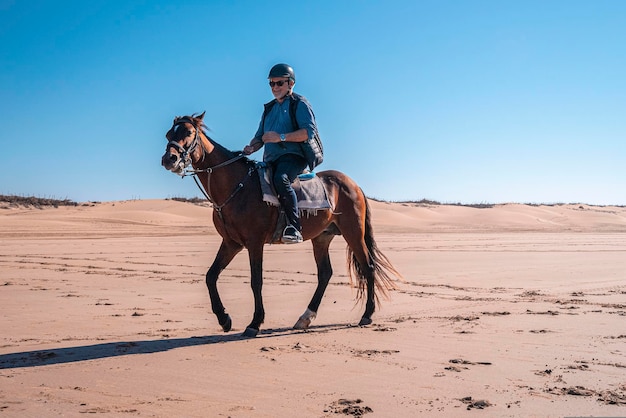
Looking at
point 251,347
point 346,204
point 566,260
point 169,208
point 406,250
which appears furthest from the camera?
point 169,208

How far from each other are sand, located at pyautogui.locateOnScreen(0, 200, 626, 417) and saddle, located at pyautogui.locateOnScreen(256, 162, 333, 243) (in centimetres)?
139

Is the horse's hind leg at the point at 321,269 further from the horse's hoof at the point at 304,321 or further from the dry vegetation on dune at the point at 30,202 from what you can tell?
the dry vegetation on dune at the point at 30,202

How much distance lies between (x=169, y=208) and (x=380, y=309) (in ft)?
121

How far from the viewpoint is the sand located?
4.41 metres

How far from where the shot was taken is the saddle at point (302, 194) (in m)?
7.45

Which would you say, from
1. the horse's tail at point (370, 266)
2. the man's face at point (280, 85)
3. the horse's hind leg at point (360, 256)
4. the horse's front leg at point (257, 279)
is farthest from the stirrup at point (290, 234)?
the man's face at point (280, 85)

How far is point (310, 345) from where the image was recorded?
648 centimetres

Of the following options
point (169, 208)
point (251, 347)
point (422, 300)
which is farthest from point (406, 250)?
point (169, 208)

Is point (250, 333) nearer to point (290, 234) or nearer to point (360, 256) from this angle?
point (290, 234)

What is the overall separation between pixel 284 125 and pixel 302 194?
2.93ft

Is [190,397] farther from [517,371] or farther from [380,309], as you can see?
[380,309]

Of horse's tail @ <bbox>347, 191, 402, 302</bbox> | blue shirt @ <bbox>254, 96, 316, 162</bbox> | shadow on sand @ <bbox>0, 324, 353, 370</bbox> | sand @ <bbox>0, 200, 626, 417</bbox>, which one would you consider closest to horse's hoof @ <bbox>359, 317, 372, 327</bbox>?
sand @ <bbox>0, 200, 626, 417</bbox>

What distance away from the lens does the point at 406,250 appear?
20.1m

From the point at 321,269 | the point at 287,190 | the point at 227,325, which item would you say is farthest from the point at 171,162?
the point at 321,269
